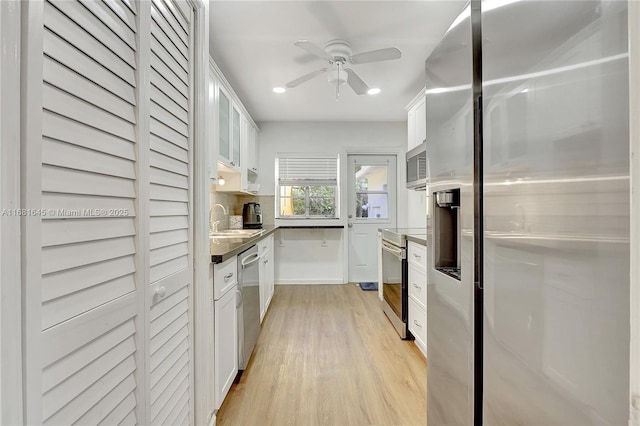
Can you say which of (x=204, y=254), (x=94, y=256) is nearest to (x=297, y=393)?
(x=204, y=254)

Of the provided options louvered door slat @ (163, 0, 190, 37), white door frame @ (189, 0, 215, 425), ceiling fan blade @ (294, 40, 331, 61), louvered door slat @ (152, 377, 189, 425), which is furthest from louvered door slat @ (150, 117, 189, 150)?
ceiling fan blade @ (294, 40, 331, 61)

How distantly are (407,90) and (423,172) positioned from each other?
44.2 inches

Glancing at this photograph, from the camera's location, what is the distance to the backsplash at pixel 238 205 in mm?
3488

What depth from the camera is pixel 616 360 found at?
45cm

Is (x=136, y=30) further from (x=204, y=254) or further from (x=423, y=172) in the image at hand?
(x=423, y=172)

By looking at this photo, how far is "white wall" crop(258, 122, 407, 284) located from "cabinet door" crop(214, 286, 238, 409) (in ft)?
8.17

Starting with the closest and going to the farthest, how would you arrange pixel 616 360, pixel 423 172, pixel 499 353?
pixel 616 360 → pixel 499 353 → pixel 423 172

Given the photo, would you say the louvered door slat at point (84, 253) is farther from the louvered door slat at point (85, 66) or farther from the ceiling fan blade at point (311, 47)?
the ceiling fan blade at point (311, 47)

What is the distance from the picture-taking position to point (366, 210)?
4.43 meters

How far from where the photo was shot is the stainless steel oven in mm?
2473
